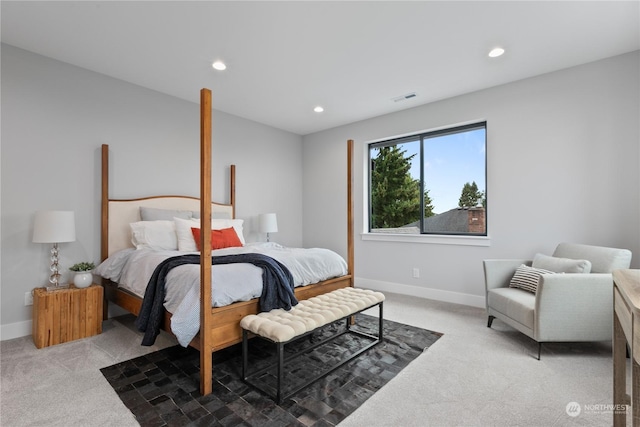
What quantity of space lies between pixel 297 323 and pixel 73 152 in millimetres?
2924

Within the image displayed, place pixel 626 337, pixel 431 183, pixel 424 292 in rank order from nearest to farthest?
pixel 626 337 → pixel 424 292 → pixel 431 183

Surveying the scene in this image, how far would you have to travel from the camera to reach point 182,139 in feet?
13.1

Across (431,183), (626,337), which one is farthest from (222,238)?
(626,337)

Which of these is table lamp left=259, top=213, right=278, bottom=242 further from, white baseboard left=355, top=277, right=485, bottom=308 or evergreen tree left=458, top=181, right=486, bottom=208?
evergreen tree left=458, top=181, right=486, bottom=208

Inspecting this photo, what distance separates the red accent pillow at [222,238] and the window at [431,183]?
226 cm

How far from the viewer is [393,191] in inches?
185

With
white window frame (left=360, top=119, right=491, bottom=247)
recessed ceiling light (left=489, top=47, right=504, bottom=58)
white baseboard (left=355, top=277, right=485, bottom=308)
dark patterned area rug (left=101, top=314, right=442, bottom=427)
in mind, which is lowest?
dark patterned area rug (left=101, top=314, right=442, bottom=427)

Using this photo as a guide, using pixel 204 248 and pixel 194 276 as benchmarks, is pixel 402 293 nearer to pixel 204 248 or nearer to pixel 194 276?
pixel 194 276

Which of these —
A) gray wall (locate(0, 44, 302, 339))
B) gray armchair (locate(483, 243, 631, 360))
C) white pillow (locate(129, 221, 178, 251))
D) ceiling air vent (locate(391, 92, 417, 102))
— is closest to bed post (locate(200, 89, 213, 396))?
white pillow (locate(129, 221, 178, 251))

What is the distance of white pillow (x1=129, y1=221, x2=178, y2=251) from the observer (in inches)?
127

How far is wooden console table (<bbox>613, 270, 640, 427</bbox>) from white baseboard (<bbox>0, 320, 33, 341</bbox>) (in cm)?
416

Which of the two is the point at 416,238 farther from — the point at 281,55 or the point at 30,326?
the point at 30,326

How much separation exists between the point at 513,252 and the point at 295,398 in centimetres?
292

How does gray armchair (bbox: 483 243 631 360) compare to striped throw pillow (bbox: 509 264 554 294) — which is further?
striped throw pillow (bbox: 509 264 554 294)
